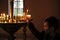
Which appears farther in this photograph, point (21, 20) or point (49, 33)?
point (21, 20)

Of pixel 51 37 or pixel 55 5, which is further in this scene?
pixel 55 5

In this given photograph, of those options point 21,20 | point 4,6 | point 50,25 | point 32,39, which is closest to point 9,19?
point 21,20

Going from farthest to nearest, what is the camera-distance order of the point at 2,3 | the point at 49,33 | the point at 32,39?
the point at 2,3
the point at 32,39
the point at 49,33

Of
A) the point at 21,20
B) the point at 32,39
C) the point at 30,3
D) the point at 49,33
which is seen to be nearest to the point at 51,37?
the point at 49,33

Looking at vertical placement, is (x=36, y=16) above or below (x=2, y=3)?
below

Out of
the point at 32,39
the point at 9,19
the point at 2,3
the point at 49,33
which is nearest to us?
the point at 49,33

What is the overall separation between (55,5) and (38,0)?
55 centimetres

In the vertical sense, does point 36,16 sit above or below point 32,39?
above

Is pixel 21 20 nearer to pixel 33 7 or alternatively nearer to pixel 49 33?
pixel 49 33

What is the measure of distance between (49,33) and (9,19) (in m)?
A: 1.72

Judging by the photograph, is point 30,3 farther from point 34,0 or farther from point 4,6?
point 4,6

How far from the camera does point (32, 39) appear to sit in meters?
5.96

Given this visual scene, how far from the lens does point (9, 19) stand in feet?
11.3

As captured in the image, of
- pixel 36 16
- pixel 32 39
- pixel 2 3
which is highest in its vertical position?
pixel 2 3
